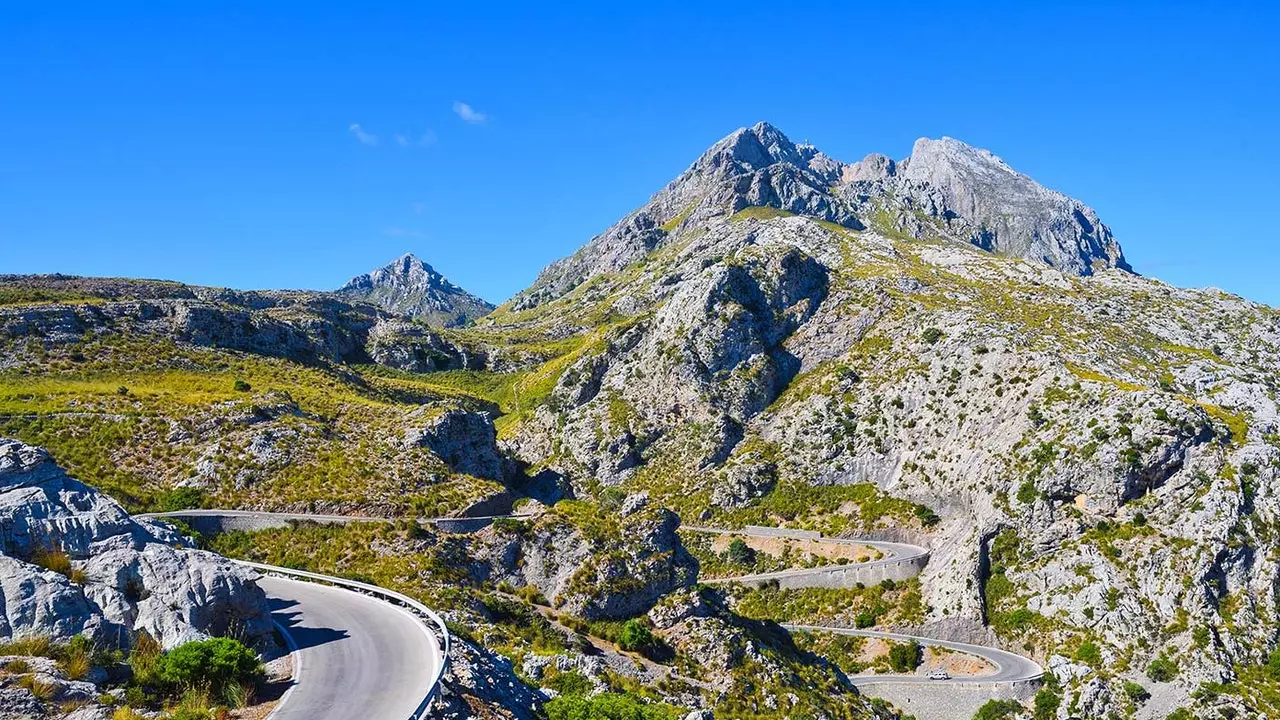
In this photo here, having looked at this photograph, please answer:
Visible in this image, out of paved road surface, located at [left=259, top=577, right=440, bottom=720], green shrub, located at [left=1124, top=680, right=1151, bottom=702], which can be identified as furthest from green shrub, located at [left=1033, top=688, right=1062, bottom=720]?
paved road surface, located at [left=259, top=577, right=440, bottom=720]

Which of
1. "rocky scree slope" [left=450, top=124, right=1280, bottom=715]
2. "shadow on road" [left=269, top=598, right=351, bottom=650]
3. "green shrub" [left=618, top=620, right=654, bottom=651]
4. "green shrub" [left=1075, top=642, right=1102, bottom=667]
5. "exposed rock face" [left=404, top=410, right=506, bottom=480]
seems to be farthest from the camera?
"rocky scree slope" [left=450, top=124, right=1280, bottom=715]

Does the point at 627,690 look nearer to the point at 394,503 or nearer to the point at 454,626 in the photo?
the point at 454,626

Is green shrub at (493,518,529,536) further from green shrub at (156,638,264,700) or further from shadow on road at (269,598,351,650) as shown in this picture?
green shrub at (156,638,264,700)

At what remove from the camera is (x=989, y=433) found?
94188 mm

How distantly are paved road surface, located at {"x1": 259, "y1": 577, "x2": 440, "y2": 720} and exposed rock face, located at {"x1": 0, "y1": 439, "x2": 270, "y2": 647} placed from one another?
109 inches

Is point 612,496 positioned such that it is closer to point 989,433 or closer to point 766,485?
point 766,485

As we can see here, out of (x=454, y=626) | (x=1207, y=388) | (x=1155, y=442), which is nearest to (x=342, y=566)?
(x=454, y=626)

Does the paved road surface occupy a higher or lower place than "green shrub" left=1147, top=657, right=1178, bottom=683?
higher

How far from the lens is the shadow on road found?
2558 cm

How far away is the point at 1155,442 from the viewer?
254 feet

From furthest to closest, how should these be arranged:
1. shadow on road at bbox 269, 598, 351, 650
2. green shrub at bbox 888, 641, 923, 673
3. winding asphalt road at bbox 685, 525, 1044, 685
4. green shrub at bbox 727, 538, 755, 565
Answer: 1. green shrub at bbox 727, 538, 755, 565
2. green shrub at bbox 888, 641, 923, 673
3. winding asphalt road at bbox 685, 525, 1044, 685
4. shadow on road at bbox 269, 598, 351, 650

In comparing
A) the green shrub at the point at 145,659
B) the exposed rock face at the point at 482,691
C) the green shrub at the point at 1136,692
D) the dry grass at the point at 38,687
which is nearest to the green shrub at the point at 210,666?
the green shrub at the point at 145,659

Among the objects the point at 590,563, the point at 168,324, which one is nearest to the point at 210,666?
the point at 590,563

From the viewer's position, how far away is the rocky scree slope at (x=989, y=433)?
6838 centimetres
